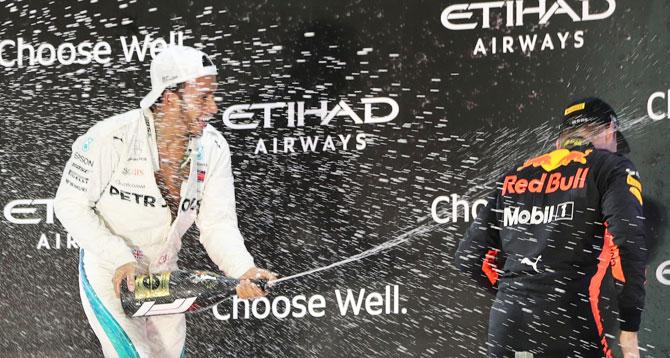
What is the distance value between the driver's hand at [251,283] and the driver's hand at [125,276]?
38 centimetres

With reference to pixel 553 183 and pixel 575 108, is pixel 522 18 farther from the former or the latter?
pixel 553 183

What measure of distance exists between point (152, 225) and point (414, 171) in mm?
961

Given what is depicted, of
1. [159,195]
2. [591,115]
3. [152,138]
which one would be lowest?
[159,195]

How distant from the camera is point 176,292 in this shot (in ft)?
12.4

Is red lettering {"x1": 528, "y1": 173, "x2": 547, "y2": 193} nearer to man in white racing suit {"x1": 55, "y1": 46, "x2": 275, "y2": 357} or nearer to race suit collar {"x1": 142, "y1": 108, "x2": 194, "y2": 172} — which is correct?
man in white racing suit {"x1": 55, "y1": 46, "x2": 275, "y2": 357}

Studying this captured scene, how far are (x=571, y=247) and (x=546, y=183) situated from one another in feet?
0.74

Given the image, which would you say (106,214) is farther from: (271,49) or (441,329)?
(441,329)

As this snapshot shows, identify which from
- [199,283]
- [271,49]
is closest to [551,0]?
[271,49]

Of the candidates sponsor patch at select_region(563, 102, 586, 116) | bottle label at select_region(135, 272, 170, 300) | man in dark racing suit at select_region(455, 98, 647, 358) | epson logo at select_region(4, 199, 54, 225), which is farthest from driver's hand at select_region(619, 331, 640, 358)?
epson logo at select_region(4, 199, 54, 225)

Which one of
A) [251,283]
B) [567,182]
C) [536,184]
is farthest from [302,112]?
[567,182]

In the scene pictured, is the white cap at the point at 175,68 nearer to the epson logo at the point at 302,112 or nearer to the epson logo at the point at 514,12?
the epson logo at the point at 302,112

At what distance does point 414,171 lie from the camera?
12.5ft

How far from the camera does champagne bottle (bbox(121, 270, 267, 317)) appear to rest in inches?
146

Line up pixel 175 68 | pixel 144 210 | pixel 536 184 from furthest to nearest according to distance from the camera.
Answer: pixel 175 68 → pixel 144 210 → pixel 536 184
